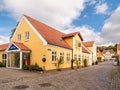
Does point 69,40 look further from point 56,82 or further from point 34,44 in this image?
point 56,82

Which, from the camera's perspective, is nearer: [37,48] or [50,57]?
[50,57]

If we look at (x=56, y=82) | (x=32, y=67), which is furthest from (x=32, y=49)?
(x=56, y=82)

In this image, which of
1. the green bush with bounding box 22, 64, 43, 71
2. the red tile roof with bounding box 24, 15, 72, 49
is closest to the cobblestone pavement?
the green bush with bounding box 22, 64, 43, 71

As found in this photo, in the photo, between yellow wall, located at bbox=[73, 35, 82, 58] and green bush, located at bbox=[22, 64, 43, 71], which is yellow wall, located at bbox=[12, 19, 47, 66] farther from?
yellow wall, located at bbox=[73, 35, 82, 58]

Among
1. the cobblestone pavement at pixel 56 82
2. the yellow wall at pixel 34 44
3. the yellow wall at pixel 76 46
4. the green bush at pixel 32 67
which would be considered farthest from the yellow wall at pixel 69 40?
the cobblestone pavement at pixel 56 82

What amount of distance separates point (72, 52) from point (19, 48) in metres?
10.9

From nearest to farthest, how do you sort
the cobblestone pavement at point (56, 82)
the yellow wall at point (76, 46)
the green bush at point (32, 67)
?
the cobblestone pavement at point (56, 82) → the green bush at point (32, 67) → the yellow wall at point (76, 46)

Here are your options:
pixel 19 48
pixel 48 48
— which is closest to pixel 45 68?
pixel 48 48

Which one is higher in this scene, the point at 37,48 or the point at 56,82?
the point at 37,48

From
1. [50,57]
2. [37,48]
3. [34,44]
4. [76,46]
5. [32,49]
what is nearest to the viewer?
[50,57]

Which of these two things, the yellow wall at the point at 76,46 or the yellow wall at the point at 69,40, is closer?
the yellow wall at the point at 69,40

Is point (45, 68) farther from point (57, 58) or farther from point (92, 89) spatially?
point (92, 89)

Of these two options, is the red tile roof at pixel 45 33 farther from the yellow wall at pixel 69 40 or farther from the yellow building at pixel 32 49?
the yellow wall at pixel 69 40

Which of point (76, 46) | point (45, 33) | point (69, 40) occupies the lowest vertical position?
point (76, 46)
